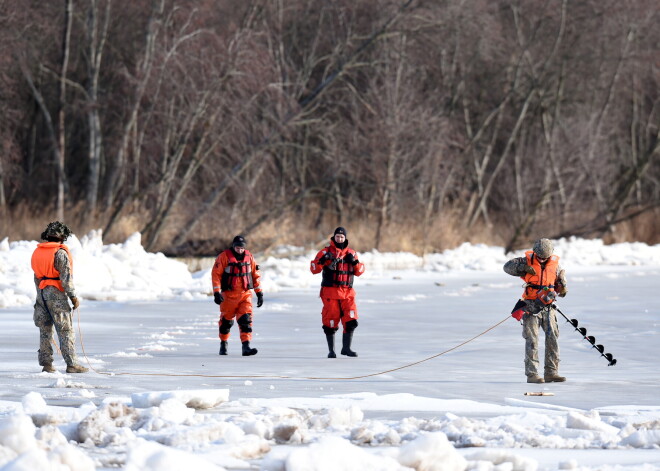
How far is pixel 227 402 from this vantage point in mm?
9352

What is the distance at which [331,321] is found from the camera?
544 inches

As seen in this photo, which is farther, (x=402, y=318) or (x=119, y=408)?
(x=402, y=318)

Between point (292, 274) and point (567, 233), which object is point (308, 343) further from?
point (567, 233)

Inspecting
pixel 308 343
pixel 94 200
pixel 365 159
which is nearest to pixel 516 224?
pixel 365 159

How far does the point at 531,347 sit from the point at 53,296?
443cm

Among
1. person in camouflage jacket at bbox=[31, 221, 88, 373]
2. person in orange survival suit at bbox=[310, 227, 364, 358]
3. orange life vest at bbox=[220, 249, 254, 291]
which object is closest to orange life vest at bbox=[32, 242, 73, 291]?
person in camouflage jacket at bbox=[31, 221, 88, 373]

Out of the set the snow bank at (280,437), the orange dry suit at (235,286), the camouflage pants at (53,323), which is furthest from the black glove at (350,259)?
the snow bank at (280,437)

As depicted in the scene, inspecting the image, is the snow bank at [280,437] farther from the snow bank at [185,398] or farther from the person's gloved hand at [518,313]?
the person's gloved hand at [518,313]

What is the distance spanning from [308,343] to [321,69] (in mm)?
25062

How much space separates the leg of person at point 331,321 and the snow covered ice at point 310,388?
30cm

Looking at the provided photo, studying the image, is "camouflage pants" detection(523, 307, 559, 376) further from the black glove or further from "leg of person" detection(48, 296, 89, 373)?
"leg of person" detection(48, 296, 89, 373)

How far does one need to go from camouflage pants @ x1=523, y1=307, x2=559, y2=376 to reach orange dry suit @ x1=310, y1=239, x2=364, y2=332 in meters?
3.00

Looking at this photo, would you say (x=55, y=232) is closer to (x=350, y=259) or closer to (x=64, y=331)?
(x=64, y=331)

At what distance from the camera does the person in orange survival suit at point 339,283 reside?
1386 centimetres
